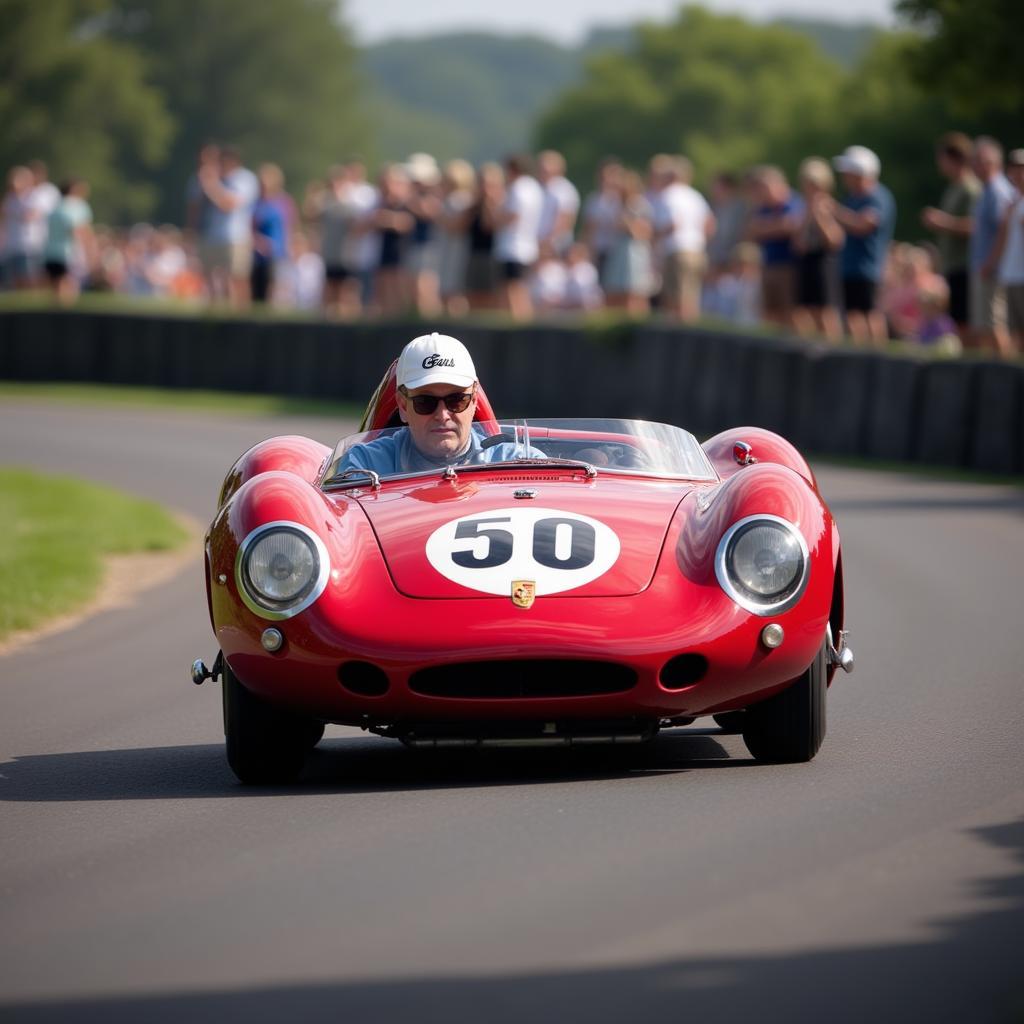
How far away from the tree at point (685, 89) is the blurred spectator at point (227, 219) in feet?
351

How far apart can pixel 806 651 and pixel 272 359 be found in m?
18.9

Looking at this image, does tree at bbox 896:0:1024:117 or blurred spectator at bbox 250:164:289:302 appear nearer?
tree at bbox 896:0:1024:117

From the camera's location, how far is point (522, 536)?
6016mm

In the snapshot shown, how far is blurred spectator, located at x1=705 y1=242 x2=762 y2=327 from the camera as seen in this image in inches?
859

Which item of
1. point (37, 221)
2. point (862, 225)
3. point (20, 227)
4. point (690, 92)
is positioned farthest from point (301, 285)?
point (690, 92)

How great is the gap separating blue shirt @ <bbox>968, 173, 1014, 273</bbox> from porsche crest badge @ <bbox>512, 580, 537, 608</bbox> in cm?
988

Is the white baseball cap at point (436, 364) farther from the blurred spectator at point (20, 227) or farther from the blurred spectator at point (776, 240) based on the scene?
the blurred spectator at point (20, 227)

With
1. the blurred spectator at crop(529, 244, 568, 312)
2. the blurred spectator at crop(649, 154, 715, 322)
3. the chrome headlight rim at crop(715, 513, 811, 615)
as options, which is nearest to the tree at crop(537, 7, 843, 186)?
the blurred spectator at crop(529, 244, 568, 312)

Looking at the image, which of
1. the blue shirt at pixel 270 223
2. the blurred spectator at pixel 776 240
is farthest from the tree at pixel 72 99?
the blurred spectator at pixel 776 240

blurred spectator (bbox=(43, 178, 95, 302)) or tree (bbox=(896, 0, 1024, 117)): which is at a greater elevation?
tree (bbox=(896, 0, 1024, 117))

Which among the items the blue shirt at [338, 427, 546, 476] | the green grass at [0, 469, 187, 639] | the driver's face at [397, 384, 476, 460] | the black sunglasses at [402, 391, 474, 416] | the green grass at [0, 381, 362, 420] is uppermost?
the black sunglasses at [402, 391, 474, 416]

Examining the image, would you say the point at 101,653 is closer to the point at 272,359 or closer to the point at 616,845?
the point at 616,845

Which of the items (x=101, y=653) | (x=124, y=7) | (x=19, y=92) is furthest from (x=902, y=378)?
(x=124, y=7)

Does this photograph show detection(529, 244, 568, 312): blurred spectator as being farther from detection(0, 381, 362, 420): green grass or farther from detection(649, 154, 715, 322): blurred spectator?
detection(649, 154, 715, 322): blurred spectator
